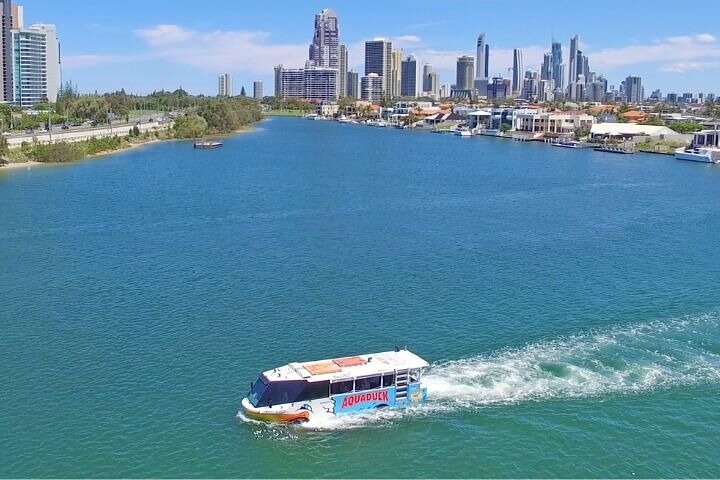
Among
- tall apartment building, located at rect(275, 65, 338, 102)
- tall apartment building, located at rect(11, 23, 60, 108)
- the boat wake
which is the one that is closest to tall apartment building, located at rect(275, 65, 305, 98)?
tall apartment building, located at rect(275, 65, 338, 102)

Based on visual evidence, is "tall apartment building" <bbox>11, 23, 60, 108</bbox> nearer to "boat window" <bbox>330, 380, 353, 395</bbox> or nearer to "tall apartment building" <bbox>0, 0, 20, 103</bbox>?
"tall apartment building" <bbox>0, 0, 20, 103</bbox>

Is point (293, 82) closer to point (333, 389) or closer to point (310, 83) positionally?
point (310, 83)

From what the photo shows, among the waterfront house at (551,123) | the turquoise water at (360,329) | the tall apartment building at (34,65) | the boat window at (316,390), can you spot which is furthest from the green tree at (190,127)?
the boat window at (316,390)

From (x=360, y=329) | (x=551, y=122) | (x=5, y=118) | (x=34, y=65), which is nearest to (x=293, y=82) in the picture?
(x=34, y=65)

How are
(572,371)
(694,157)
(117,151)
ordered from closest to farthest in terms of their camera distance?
(572,371)
(117,151)
(694,157)

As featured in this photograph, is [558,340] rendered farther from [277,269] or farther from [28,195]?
[28,195]

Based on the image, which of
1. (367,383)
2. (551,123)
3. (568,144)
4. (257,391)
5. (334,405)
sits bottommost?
(334,405)

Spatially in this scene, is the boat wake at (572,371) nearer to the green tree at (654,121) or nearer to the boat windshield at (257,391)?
the boat windshield at (257,391)
